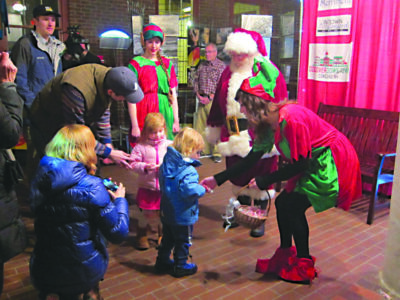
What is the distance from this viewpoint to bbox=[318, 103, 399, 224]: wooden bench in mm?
3865

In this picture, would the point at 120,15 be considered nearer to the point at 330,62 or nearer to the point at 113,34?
the point at 113,34

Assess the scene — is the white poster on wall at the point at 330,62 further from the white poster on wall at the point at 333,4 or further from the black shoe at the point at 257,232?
the black shoe at the point at 257,232

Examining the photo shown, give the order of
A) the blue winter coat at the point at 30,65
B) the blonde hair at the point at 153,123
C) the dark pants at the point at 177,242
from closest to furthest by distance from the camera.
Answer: the dark pants at the point at 177,242 → the blonde hair at the point at 153,123 → the blue winter coat at the point at 30,65

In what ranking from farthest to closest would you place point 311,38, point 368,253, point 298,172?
point 311,38
point 368,253
point 298,172

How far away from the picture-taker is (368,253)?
3203 mm

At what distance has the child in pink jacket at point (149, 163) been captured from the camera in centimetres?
304

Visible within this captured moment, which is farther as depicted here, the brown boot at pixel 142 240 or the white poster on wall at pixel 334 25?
the white poster on wall at pixel 334 25

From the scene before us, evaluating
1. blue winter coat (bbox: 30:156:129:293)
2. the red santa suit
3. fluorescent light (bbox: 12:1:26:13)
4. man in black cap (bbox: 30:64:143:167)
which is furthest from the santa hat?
fluorescent light (bbox: 12:1:26:13)

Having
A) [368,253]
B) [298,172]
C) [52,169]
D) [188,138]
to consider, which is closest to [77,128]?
[52,169]

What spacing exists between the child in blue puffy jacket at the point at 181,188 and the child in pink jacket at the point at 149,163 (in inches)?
18.6

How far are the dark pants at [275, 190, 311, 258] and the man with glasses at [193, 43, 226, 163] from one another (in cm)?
367

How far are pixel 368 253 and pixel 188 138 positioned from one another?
6.35 feet

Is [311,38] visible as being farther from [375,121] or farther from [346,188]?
[346,188]

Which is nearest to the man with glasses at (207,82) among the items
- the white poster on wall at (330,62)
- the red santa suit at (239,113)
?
the white poster on wall at (330,62)
